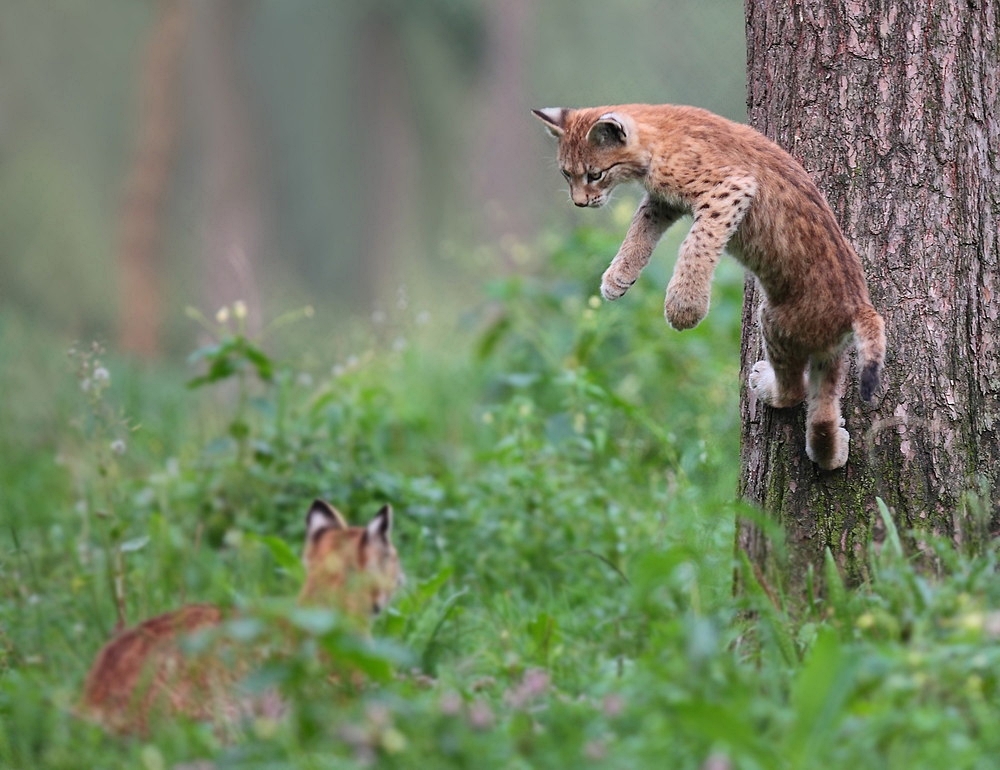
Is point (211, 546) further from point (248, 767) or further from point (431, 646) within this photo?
point (248, 767)

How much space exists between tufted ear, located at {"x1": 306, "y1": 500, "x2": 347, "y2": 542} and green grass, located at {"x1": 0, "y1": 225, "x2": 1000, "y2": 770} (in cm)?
32

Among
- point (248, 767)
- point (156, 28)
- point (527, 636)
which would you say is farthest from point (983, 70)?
point (156, 28)

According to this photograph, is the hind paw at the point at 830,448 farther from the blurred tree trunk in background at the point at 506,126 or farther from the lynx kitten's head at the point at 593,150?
the blurred tree trunk in background at the point at 506,126

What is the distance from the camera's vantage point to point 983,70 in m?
4.37

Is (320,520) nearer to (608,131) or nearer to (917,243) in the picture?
(608,131)

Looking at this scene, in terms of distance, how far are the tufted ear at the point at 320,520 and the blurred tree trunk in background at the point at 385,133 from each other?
21360 mm

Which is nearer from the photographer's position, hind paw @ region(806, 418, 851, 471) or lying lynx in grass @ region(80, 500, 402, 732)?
lying lynx in grass @ region(80, 500, 402, 732)

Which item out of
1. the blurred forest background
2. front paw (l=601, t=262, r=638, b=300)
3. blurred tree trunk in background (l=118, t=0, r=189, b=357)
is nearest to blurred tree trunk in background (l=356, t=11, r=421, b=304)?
the blurred forest background

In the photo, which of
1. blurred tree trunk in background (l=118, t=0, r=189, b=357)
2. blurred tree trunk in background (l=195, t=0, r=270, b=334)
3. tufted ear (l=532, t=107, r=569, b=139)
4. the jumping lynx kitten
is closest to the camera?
the jumping lynx kitten

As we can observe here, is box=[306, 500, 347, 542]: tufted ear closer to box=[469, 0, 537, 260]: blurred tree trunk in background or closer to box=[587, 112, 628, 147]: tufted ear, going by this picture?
box=[587, 112, 628, 147]: tufted ear

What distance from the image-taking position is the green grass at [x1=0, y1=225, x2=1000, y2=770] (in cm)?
286

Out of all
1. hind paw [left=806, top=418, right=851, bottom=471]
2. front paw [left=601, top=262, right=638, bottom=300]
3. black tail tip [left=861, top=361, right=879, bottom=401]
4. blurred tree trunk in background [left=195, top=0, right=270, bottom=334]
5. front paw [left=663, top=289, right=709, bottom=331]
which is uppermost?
blurred tree trunk in background [left=195, top=0, right=270, bottom=334]

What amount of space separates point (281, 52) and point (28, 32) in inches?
287

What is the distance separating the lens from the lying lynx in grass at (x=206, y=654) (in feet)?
11.7
